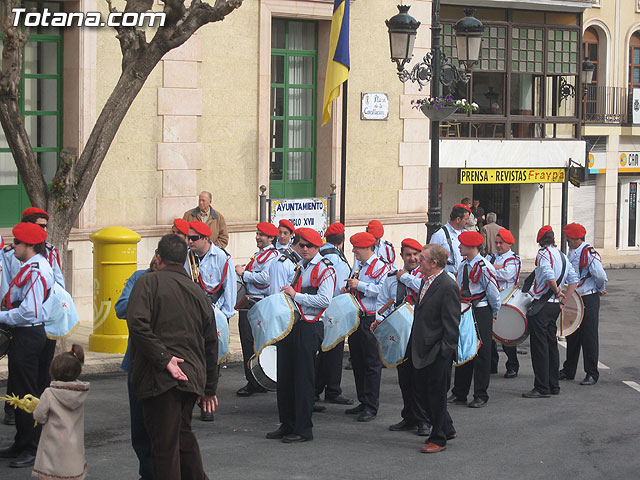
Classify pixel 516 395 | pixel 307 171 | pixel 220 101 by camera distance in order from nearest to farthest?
pixel 516 395 → pixel 220 101 → pixel 307 171

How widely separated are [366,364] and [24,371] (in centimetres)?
342

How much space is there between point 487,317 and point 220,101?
7.69m

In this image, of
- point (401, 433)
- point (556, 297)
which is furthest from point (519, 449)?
point (556, 297)

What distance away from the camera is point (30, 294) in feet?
28.1

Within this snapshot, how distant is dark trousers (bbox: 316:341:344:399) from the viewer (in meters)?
11.3

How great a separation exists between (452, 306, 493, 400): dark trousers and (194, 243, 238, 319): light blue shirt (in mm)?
2427

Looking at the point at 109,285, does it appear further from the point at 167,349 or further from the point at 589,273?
the point at 167,349

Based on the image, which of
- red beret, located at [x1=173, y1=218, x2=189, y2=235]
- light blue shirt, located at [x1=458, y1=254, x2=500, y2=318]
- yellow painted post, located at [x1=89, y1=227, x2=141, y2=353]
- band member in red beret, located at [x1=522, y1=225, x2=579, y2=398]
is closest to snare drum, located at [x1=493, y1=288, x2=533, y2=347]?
band member in red beret, located at [x1=522, y1=225, x2=579, y2=398]

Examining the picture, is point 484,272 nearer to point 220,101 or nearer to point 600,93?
point 220,101

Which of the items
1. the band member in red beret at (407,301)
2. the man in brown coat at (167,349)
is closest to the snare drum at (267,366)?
the band member in red beret at (407,301)

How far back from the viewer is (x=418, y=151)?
20.2 meters

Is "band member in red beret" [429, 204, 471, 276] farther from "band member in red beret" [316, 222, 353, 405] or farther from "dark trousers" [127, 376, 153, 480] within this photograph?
"dark trousers" [127, 376, 153, 480]

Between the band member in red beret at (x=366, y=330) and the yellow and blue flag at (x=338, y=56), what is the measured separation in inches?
236

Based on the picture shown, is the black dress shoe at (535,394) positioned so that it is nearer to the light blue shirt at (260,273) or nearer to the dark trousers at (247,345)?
the dark trousers at (247,345)
